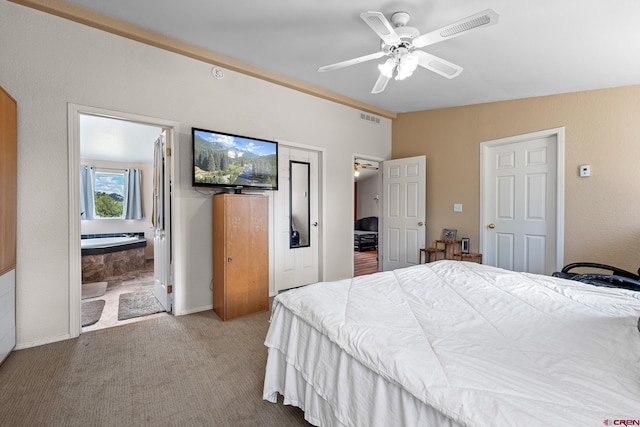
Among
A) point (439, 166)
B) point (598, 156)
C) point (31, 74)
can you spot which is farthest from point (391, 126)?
point (31, 74)

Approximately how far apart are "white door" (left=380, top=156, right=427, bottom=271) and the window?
236 inches

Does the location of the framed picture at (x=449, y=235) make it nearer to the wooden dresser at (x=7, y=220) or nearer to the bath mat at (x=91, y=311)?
the bath mat at (x=91, y=311)

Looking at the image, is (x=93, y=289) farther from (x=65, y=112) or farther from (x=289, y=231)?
(x=289, y=231)

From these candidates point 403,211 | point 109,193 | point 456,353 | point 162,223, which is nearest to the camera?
point 456,353

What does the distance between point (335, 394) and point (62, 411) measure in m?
1.62

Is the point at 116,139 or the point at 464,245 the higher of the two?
the point at 116,139

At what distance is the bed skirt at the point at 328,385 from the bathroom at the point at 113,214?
220 centimetres

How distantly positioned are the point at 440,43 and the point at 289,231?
108 inches

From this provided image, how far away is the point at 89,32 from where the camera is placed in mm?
2543

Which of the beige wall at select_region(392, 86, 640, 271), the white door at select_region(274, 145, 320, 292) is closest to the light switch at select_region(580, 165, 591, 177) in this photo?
the beige wall at select_region(392, 86, 640, 271)

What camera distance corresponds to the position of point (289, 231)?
402 centimetres

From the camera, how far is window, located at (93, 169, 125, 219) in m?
6.54

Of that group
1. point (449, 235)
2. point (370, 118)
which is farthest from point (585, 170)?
point (370, 118)

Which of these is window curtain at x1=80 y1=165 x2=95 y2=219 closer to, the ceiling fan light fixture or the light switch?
the ceiling fan light fixture
